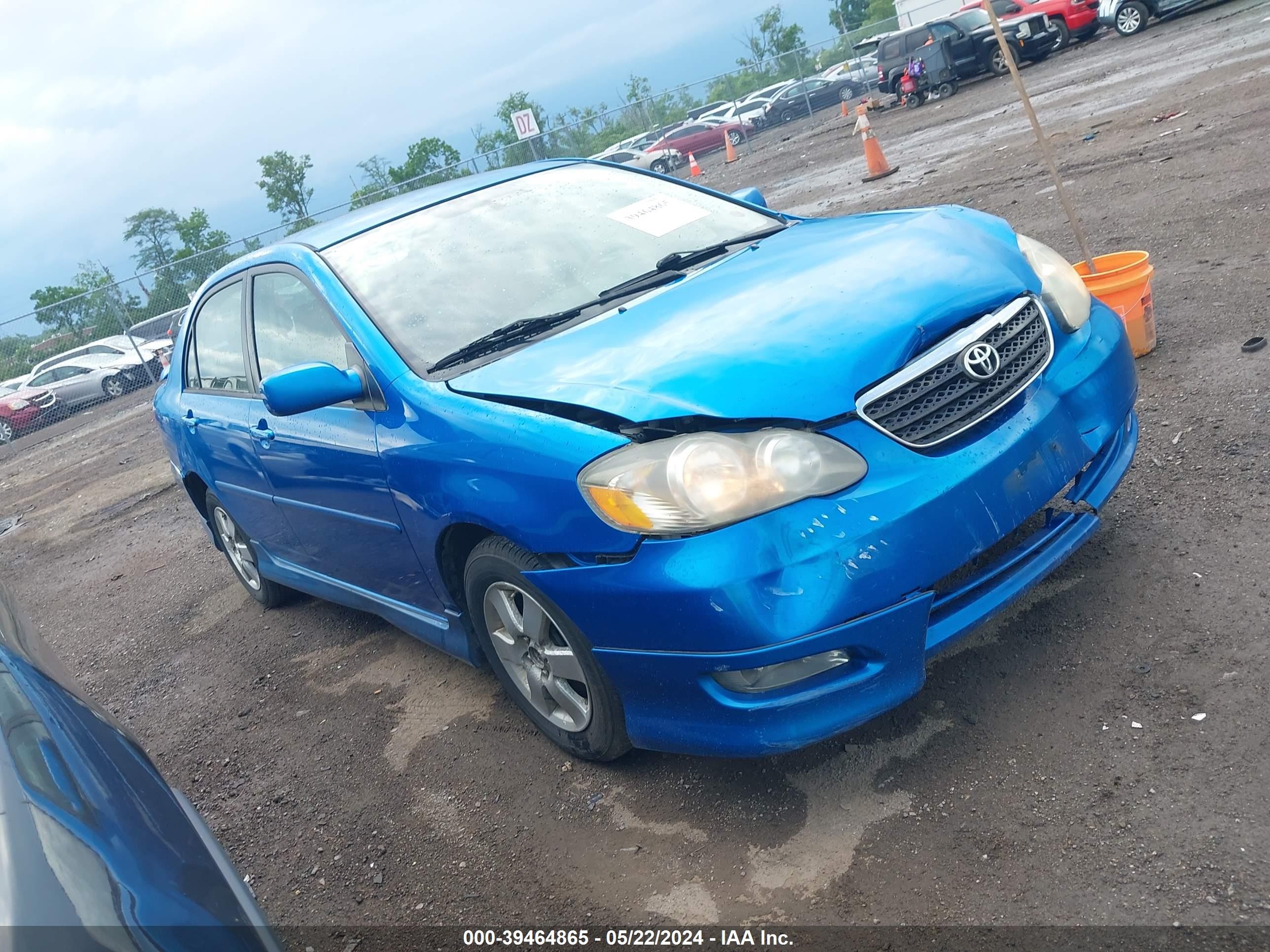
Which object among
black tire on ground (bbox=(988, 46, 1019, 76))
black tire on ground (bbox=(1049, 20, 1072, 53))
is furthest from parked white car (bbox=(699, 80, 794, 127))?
black tire on ground (bbox=(1049, 20, 1072, 53))

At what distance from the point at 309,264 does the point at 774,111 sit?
108 ft

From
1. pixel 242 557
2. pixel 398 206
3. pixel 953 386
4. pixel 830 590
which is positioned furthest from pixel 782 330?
pixel 242 557

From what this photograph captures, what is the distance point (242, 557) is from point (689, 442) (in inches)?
147

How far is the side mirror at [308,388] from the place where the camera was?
328cm

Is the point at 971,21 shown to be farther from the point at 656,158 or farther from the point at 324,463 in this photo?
the point at 324,463

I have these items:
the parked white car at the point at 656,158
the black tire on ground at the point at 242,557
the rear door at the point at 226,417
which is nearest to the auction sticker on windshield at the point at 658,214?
the rear door at the point at 226,417

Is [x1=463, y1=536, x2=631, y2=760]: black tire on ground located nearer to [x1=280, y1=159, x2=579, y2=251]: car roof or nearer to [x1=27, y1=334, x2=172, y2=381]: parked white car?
[x1=280, y1=159, x2=579, y2=251]: car roof

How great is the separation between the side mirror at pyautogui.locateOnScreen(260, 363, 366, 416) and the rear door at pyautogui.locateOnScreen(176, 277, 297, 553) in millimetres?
1098

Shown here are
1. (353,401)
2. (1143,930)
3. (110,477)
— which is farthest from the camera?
(110,477)

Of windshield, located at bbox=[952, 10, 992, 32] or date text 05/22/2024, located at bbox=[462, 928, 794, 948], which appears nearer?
date text 05/22/2024, located at bbox=[462, 928, 794, 948]

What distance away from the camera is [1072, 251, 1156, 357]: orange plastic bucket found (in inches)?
184

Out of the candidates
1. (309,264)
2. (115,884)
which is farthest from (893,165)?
(115,884)

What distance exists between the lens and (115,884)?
4.95 feet

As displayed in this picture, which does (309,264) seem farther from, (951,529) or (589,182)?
(951,529)
